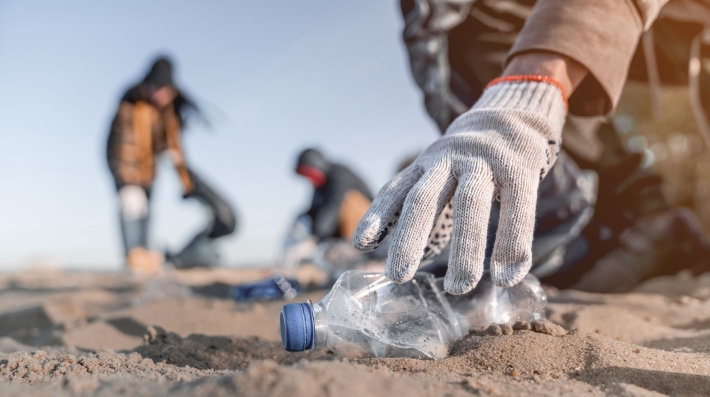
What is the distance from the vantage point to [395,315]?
142 centimetres

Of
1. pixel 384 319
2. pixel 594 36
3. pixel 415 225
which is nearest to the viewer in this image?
pixel 415 225

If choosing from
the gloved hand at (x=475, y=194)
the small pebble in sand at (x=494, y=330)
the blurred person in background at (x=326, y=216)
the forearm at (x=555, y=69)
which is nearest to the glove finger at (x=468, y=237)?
the gloved hand at (x=475, y=194)

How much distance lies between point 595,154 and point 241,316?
2.43 m

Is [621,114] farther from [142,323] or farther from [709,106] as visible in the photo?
[142,323]

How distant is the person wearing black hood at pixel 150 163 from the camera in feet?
18.4

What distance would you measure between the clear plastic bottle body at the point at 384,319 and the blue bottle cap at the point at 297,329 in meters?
0.08

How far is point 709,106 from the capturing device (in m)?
2.81

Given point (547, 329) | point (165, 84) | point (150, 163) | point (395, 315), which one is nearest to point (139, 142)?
point (150, 163)

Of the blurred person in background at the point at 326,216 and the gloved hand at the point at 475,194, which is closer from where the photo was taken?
the gloved hand at the point at 475,194

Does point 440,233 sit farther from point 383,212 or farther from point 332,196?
point 332,196

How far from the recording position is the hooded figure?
5.09 meters

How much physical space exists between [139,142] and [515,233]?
224 inches

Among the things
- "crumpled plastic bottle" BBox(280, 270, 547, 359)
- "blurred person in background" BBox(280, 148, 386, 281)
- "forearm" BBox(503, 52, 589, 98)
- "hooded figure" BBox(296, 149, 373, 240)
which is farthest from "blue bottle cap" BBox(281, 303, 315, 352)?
"hooded figure" BBox(296, 149, 373, 240)

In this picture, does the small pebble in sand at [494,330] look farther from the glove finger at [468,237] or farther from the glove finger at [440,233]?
the glove finger at [440,233]
